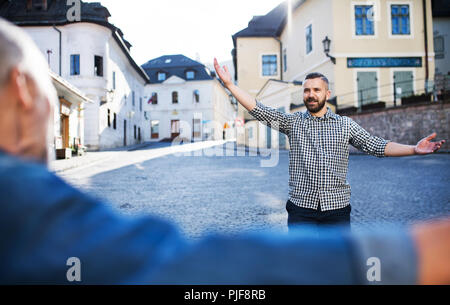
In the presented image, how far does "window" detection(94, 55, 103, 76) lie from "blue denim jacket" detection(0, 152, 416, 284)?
27.1 m

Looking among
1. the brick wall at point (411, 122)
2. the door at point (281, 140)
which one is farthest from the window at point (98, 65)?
the brick wall at point (411, 122)

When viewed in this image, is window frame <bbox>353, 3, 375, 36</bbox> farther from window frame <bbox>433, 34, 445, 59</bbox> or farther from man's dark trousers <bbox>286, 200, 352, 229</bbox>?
man's dark trousers <bbox>286, 200, 352, 229</bbox>

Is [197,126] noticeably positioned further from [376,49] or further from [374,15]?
[374,15]

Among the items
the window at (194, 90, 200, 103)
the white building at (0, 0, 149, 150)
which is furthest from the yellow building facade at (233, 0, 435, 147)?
the window at (194, 90, 200, 103)

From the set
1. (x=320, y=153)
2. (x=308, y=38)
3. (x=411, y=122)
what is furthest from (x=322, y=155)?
(x=308, y=38)

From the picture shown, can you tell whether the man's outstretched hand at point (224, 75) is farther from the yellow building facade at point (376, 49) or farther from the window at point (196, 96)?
the window at point (196, 96)

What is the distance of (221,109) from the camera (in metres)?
59.9

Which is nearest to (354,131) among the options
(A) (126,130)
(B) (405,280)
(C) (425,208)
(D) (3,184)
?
(B) (405,280)

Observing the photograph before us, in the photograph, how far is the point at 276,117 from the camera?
9.37 feet

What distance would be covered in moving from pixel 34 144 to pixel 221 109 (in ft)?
196

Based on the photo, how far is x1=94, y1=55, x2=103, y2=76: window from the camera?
82.9 feet

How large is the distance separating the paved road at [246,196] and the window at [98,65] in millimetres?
16228

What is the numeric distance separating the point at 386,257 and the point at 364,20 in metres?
24.3
